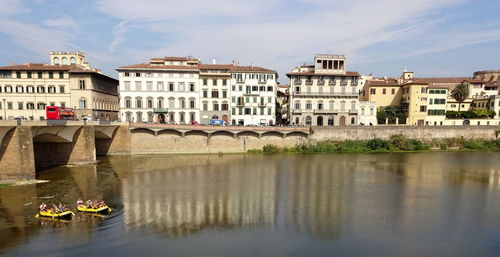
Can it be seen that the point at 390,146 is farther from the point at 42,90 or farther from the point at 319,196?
the point at 42,90

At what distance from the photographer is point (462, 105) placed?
244 feet

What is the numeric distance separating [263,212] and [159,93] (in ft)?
139

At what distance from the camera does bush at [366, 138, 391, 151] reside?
186ft

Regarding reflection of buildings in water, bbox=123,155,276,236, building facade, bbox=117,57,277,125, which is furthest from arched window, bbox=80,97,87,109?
reflection of buildings in water, bbox=123,155,276,236

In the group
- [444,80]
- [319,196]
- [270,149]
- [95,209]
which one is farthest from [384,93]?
[95,209]

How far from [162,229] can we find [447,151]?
57.2 metres

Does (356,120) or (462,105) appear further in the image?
(462,105)

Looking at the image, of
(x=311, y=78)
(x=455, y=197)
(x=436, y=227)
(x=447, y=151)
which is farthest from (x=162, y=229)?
(x=447, y=151)

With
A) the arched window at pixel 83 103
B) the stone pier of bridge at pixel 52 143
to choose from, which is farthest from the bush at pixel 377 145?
the arched window at pixel 83 103

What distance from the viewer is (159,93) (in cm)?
6009

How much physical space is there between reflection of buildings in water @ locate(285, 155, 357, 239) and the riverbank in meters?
9.27

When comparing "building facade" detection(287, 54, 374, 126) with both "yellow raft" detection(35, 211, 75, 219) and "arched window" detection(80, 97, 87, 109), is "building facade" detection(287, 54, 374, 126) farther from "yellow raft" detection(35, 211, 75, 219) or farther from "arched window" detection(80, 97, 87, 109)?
"yellow raft" detection(35, 211, 75, 219)

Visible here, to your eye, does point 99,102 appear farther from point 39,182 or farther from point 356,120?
point 356,120

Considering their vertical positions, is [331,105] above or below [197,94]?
below
